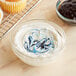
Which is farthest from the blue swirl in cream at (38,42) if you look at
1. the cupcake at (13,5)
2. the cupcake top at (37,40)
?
the cupcake at (13,5)

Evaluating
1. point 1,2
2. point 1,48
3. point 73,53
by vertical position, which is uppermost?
point 1,2

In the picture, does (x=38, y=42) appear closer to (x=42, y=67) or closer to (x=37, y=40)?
(x=37, y=40)

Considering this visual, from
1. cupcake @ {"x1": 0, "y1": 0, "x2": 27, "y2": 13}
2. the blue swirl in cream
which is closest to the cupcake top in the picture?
the blue swirl in cream

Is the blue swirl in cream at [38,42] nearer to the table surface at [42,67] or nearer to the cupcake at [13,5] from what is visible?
the table surface at [42,67]

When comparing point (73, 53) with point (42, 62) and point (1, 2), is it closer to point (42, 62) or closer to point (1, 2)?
point (42, 62)

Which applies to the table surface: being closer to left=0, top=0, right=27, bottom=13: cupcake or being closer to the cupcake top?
the cupcake top

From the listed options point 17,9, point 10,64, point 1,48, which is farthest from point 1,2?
point 10,64

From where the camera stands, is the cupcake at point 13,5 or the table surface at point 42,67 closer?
the table surface at point 42,67

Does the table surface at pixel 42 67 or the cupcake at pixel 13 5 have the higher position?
the cupcake at pixel 13 5
